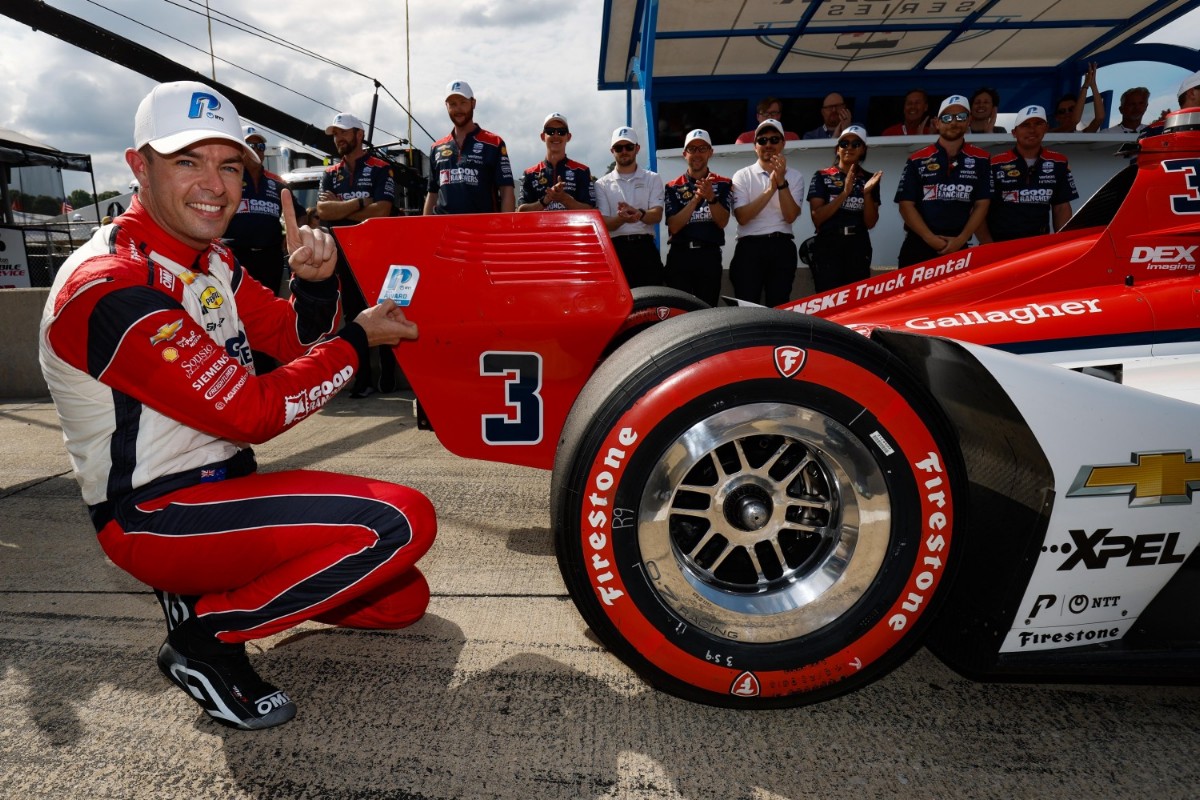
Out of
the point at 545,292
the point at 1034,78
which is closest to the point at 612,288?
the point at 545,292

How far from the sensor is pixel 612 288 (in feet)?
6.71

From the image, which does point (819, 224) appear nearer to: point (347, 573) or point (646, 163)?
point (646, 163)

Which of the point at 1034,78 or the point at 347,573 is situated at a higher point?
the point at 1034,78

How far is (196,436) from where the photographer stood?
1.87 meters

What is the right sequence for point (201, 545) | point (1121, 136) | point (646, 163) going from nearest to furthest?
point (201, 545)
point (1121, 136)
point (646, 163)

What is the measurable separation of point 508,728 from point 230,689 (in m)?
0.67

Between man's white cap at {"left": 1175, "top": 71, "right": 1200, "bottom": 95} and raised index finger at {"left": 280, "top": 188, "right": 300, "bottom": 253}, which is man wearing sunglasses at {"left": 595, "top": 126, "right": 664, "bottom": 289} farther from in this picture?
raised index finger at {"left": 280, "top": 188, "right": 300, "bottom": 253}

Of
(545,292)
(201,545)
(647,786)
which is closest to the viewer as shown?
(647,786)

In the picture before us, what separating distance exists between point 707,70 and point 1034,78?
4.63 metres

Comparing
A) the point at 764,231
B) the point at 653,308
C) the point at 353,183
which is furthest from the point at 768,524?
the point at 353,183

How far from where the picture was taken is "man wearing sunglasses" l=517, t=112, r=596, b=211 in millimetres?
5465

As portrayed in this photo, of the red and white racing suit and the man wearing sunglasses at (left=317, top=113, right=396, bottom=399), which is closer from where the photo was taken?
the red and white racing suit

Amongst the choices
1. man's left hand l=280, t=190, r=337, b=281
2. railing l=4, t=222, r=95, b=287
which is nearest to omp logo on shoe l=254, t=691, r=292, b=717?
man's left hand l=280, t=190, r=337, b=281

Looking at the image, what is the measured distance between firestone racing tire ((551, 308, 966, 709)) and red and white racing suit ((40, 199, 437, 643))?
0.60 m
